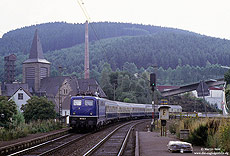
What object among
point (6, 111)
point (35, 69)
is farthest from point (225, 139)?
point (35, 69)

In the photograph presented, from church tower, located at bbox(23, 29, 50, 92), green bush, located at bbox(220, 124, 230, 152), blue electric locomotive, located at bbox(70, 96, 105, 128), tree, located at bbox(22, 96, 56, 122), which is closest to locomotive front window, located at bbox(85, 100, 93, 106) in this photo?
blue electric locomotive, located at bbox(70, 96, 105, 128)

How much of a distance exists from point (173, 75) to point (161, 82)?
8174 mm

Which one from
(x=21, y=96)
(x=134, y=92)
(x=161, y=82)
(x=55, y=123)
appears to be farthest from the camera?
(x=161, y=82)

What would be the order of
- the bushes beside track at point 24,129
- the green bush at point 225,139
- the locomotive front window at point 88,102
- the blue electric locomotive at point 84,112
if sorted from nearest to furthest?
the green bush at point 225,139 < the bushes beside track at point 24,129 < the blue electric locomotive at point 84,112 < the locomotive front window at point 88,102

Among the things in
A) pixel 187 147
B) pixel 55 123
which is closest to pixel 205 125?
pixel 187 147

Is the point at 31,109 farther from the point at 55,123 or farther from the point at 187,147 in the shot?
the point at 187,147

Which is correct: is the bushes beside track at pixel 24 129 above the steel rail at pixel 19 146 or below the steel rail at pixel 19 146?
above

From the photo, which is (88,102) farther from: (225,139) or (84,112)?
(225,139)

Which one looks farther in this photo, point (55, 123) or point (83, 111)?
point (55, 123)

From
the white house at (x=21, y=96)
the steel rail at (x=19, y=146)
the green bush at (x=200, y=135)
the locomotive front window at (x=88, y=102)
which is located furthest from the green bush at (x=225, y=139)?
the white house at (x=21, y=96)

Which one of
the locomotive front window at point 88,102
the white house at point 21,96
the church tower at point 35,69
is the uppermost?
the church tower at point 35,69

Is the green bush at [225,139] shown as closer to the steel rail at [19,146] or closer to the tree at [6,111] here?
the steel rail at [19,146]

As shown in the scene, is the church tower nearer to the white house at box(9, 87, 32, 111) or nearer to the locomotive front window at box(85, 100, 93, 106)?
the white house at box(9, 87, 32, 111)

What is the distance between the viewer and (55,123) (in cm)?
3531
